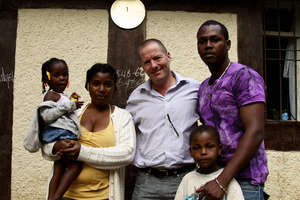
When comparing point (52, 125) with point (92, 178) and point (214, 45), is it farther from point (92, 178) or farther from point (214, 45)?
point (214, 45)

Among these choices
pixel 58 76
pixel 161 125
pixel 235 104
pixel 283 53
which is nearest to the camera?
pixel 235 104

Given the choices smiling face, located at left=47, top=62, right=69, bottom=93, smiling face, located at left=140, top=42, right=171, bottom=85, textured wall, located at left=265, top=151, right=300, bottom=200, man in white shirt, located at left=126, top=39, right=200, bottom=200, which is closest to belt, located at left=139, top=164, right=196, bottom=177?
man in white shirt, located at left=126, top=39, right=200, bottom=200

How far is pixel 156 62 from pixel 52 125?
39.0 inches

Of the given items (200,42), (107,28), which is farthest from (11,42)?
(200,42)

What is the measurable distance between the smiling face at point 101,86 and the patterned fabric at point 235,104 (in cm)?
85

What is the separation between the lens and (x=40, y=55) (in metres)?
4.11

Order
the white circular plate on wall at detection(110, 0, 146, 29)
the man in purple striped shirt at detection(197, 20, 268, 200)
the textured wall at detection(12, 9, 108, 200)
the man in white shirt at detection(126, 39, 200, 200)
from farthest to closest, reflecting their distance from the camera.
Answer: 1. the white circular plate on wall at detection(110, 0, 146, 29)
2. the textured wall at detection(12, 9, 108, 200)
3. the man in white shirt at detection(126, 39, 200, 200)
4. the man in purple striped shirt at detection(197, 20, 268, 200)

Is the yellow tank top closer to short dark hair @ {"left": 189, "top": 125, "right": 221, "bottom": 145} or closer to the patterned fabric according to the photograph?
short dark hair @ {"left": 189, "top": 125, "right": 221, "bottom": 145}

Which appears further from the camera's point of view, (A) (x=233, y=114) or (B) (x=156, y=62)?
(B) (x=156, y=62)

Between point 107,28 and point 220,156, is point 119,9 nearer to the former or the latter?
point 107,28

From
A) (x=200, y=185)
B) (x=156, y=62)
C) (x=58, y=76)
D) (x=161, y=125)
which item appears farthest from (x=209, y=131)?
(x=58, y=76)

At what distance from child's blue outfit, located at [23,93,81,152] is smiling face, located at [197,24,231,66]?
3.56 feet

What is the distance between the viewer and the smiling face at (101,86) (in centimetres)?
247

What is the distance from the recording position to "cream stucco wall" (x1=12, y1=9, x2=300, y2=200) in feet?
13.3
